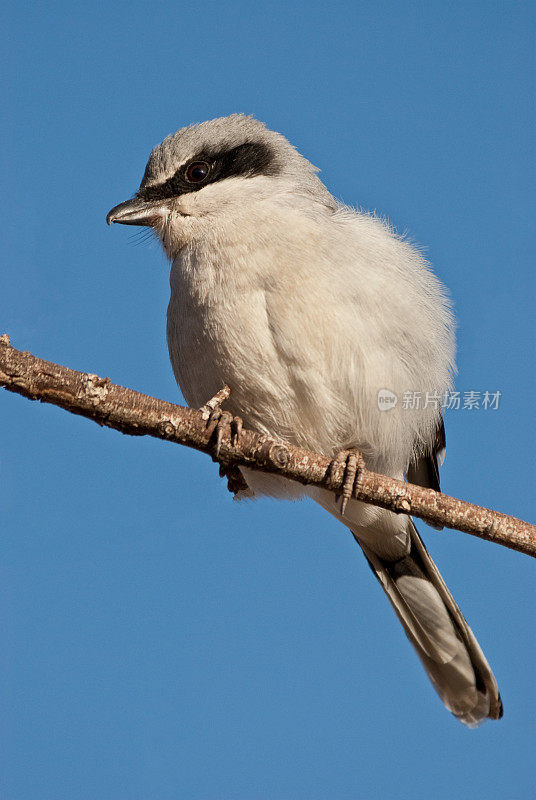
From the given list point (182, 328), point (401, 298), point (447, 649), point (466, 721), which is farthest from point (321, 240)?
point (466, 721)

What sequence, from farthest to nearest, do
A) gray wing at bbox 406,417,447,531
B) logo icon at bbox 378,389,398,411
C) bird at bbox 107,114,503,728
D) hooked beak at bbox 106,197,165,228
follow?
gray wing at bbox 406,417,447,531 → hooked beak at bbox 106,197,165,228 → logo icon at bbox 378,389,398,411 → bird at bbox 107,114,503,728

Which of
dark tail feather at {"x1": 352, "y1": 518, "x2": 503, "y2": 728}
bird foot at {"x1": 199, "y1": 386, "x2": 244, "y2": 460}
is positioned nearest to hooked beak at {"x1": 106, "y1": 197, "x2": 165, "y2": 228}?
bird foot at {"x1": 199, "y1": 386, "x2": 244, "y2": 460}

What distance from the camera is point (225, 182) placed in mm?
A: 4977

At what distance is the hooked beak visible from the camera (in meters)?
5.04

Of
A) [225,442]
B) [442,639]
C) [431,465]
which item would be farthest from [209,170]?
Result: [442,639]

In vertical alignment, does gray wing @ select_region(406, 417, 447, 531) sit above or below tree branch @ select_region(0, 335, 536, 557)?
above

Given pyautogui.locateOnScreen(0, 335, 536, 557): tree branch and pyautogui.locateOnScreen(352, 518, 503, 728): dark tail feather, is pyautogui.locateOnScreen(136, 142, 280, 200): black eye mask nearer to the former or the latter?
pyautogui.locateOnScreen(0, 335, 536, 557): tree branch

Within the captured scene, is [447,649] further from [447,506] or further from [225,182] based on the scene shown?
[225,182]

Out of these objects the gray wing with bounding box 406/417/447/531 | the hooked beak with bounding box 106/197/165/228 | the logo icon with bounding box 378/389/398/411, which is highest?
the hooked beak with bounding box 106/197/165/228

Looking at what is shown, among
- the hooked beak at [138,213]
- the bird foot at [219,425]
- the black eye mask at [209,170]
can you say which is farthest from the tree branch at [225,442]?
the black eye mask at [209,170]

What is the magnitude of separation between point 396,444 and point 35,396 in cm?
231

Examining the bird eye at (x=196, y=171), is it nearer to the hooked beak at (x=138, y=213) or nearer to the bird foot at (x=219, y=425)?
the hooked beak at (x=138, y=213)

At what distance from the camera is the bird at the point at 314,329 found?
442cm

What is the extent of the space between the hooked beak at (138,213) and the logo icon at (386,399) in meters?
1.87
